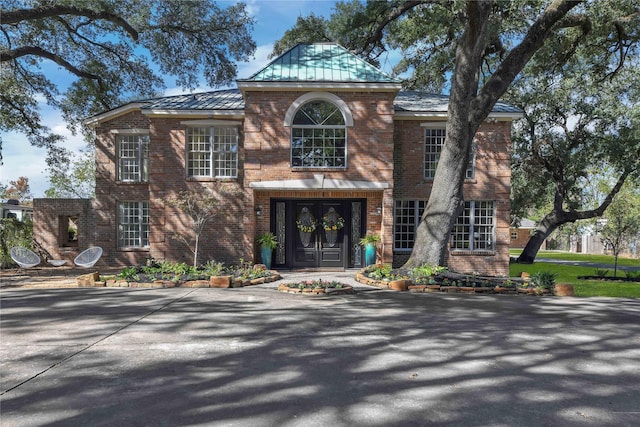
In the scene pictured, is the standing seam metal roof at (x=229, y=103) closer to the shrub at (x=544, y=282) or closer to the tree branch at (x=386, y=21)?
the tree branch at (x=386, y=21)

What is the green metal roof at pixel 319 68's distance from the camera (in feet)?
44.6

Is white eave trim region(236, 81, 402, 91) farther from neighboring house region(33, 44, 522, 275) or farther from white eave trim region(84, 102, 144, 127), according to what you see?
white eave trim region(84, 102, 144, 127)

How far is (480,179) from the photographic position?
1522cm

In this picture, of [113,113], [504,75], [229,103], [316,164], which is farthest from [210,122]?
[504,75]

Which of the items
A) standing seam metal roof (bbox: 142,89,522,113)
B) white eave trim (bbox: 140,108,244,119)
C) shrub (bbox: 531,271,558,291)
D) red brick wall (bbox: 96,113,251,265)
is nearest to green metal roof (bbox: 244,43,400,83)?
white eave trim (bbox: 140,108,244,119)

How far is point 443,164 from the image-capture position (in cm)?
1190

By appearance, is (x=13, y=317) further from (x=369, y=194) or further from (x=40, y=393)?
(x=369, y=194)

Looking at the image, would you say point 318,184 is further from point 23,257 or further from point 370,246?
point 23,257

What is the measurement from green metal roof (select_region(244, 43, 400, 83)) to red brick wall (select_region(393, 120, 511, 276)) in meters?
2.34

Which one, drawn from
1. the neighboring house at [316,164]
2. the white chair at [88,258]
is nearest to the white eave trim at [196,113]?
the neighboring house at [316,164]

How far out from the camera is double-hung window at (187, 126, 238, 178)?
14859 millimetres

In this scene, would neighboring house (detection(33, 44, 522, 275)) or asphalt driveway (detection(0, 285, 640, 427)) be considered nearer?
asphalt driveway (detection(0, 285, 640, 427))

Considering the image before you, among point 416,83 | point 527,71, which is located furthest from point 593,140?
point 416,83

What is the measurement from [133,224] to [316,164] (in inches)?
334
